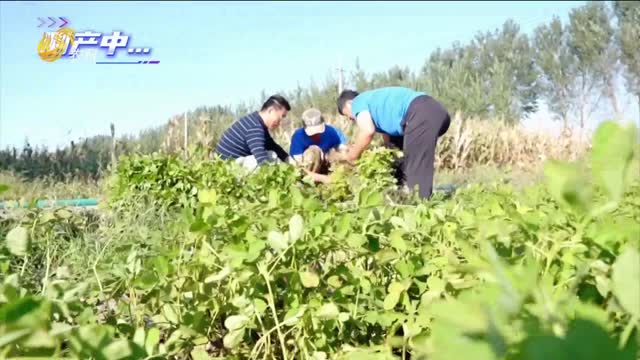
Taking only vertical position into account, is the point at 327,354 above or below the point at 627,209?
below

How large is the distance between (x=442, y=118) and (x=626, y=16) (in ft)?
104

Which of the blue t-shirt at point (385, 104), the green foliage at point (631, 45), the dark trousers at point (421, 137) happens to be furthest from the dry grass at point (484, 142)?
the green foliage at point (631, 45)

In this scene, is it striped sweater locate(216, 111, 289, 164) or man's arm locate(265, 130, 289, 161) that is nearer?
striped sweater locate(216, 111, 289, 164)

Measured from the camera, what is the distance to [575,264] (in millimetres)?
829

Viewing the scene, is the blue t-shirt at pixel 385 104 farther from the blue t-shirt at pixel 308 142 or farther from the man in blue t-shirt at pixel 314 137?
the blue t-shirt at pixel 308 142

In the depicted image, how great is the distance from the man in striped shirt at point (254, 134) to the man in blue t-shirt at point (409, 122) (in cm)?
77

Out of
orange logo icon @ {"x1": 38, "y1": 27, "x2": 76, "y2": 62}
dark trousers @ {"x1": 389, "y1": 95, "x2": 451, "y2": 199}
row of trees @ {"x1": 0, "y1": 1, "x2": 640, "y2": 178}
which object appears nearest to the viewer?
dark trousers @ {"x1": 389, "y1": 95, "x2": 451, "y2": 199}

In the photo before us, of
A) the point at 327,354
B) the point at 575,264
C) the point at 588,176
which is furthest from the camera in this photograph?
the point at 327,354

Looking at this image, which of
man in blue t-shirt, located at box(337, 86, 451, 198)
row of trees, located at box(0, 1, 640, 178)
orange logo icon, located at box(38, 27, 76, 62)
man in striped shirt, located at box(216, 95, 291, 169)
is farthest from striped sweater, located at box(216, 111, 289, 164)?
row of trees, located at box(0, 1, 640, 178)

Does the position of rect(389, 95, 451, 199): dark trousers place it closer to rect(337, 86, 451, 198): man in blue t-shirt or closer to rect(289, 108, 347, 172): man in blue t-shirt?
rect(337, 86, 451, 198): man in blue t-shirt

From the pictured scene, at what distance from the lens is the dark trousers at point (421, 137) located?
5.27 m

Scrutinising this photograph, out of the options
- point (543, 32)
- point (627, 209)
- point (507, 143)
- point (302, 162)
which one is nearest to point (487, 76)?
point (543, 32)

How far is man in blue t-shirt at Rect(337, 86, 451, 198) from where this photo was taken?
5.29 m

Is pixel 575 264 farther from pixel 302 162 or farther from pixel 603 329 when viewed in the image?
pixel 302 162
